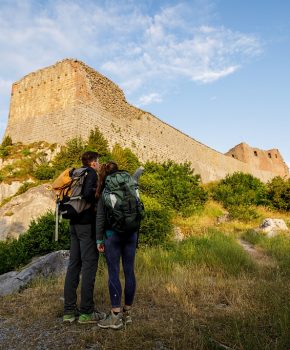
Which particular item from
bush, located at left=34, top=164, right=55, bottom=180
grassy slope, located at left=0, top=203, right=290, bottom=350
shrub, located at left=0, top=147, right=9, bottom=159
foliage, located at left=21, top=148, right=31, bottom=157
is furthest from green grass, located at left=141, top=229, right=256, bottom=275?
shrub, located at left=0, top=147, right=9, bottom=159

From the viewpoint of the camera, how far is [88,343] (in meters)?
3.13

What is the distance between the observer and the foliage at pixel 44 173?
631 inches

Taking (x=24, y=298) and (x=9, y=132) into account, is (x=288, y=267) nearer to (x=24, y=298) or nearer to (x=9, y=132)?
(x=24, y=298)

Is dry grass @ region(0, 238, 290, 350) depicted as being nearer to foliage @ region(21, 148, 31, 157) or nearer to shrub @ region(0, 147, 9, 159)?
foliage @ region(21, 148, 31, 157)

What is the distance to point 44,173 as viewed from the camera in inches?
631

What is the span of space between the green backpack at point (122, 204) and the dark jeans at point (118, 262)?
0.15 m

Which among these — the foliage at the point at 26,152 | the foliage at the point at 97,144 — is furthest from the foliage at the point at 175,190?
the foliage at the point at 26,152

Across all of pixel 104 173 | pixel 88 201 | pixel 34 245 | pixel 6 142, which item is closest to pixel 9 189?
pixel 6 142

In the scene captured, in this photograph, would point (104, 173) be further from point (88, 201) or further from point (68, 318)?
point (68, 318)

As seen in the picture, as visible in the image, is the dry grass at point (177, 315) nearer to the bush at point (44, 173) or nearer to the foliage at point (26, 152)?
the bush at point (44, 173)

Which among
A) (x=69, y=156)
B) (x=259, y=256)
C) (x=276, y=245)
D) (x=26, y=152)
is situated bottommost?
(x=259, y=256)

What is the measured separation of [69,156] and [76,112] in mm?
3731

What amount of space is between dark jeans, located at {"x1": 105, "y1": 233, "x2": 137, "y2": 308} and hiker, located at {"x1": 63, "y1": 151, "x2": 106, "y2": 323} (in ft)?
0.91

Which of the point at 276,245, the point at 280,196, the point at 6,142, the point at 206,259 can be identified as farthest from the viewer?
the point at 6,142
